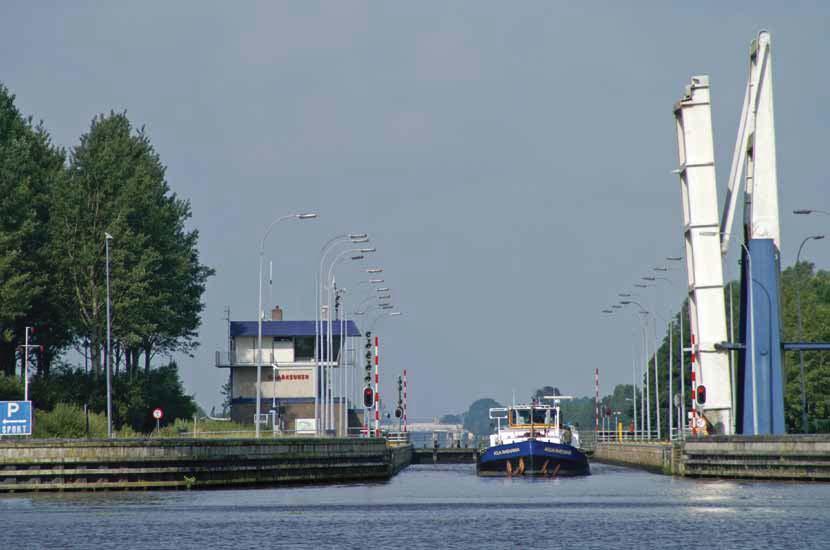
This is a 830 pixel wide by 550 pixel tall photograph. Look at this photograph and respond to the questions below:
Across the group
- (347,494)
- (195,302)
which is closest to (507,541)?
(347,494)

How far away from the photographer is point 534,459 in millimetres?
81312

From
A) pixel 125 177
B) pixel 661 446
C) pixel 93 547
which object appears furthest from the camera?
pixel 125 177

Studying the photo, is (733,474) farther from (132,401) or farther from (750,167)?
(132,401)

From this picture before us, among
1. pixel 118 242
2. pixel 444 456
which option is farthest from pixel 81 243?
pixel 444 456

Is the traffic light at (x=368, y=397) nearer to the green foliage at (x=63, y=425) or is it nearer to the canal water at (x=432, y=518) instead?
the canal water at (x=432, y=518)

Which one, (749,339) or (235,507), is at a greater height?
(749,339)

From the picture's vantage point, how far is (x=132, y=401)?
104 metres

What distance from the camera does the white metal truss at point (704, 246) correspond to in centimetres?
7588

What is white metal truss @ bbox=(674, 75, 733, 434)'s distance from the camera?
75.9 meters

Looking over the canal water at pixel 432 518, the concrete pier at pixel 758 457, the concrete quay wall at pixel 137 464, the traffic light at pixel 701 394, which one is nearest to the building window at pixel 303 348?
the concrete pier at pixel 758 457

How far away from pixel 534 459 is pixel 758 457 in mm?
16271

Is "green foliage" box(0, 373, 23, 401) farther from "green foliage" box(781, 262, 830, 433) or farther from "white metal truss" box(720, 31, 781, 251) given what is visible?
"green foliage" box(781, 262, 830, 433)

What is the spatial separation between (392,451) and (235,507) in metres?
36.4

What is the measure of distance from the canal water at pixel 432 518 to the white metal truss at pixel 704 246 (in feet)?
25.1
